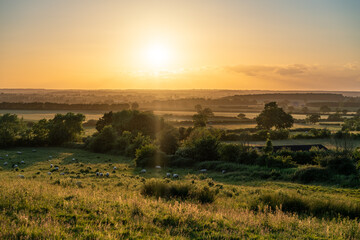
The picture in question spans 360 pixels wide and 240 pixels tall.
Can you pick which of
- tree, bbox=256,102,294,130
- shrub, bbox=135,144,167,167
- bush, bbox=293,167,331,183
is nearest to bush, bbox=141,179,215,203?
bush, bbox=293,167,331,183

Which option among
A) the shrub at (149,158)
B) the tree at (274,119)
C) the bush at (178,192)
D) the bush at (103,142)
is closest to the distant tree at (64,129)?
the bush at (103,142)

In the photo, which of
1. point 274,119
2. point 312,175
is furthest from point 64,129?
point 274,119

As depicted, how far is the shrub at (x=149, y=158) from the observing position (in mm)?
38281

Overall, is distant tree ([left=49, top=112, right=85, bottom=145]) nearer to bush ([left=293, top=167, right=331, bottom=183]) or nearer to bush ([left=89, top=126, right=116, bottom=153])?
bush ([left=89, top=126, right=116, bottom=153])

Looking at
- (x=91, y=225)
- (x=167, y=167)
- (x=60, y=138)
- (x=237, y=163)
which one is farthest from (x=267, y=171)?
(x=60, y=138)

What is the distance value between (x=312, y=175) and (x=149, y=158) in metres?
20.5

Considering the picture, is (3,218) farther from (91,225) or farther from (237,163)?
(237,163)

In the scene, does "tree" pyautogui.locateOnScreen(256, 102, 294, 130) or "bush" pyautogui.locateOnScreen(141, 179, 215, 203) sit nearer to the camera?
"bush" pyautogui.locateOnScreen(141, 179, 215, 203)

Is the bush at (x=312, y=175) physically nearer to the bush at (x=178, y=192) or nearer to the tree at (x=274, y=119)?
the bush at (x=178, y=192)

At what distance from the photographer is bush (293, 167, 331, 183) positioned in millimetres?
26469

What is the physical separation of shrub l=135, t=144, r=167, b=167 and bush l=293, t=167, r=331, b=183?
17.9m

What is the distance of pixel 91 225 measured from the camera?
890 centimetres

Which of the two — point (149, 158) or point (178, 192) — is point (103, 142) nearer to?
point (149, 158)

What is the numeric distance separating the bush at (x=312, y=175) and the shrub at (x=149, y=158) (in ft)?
58.9
